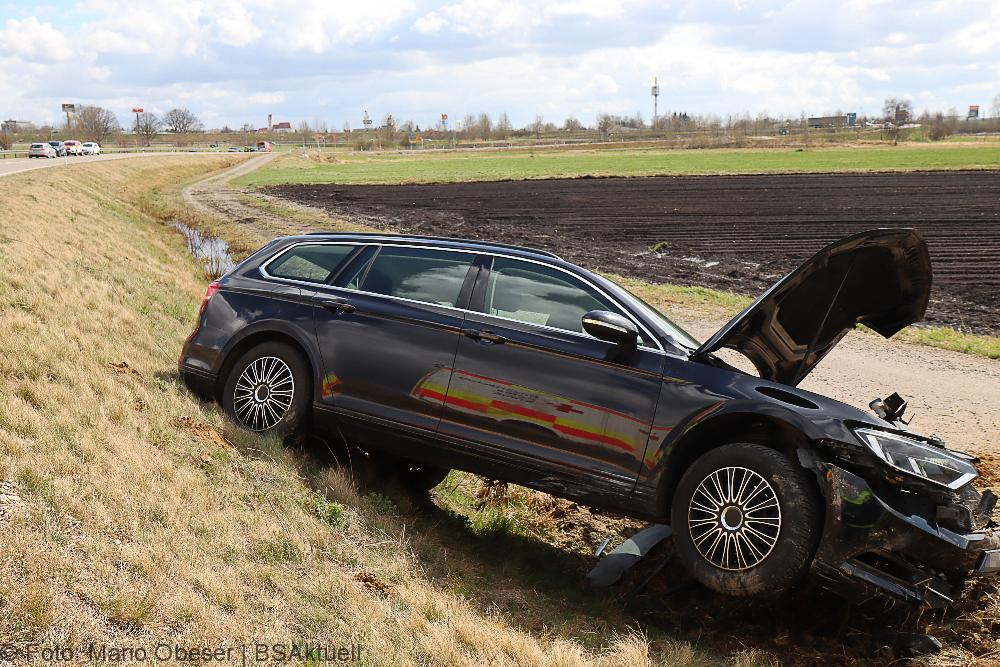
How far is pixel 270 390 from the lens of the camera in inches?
268

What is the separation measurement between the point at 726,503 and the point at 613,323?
1.21m

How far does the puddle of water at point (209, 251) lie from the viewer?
1958 centimetres

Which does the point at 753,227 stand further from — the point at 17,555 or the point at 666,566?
the point at 17,555

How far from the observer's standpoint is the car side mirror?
546 cm

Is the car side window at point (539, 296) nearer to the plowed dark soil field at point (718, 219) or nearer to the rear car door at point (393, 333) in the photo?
the rear car door at point (393, 333)

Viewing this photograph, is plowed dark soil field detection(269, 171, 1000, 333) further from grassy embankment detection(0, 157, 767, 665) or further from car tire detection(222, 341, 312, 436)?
car tire detection(222, 341, 312, 436)

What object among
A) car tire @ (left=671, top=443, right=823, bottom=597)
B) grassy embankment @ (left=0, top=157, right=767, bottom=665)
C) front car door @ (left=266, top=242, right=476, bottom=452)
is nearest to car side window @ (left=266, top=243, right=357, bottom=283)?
front car door @ (left=266, top=242, right=476, bottom=452)

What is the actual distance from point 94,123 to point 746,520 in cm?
18273

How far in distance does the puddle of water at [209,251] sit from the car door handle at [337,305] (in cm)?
1161

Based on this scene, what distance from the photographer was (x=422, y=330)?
6.20m

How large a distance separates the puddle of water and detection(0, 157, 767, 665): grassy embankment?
11.0 meters

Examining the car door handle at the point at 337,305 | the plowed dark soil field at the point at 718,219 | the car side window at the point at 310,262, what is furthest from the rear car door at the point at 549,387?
the plowed dark soil field at the point at 718,219

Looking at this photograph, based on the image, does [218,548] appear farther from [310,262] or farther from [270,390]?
[310,262]

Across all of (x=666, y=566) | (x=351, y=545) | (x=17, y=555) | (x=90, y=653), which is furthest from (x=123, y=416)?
(x=666, y=566)
